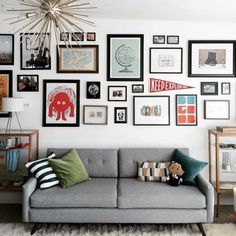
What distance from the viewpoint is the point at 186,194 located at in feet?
9.52

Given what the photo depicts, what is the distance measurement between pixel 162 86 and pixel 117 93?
0.64 m

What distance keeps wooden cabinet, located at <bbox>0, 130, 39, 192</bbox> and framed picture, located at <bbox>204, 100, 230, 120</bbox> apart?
94.0 inches

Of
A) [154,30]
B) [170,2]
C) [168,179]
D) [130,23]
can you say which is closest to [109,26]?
[130,23]

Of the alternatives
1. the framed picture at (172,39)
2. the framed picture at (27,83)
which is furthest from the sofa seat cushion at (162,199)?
the framed picture at (172,39)

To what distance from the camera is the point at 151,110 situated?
3.80m

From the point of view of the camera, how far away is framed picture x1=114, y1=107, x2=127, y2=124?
380cm

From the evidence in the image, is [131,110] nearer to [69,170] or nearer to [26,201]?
[69,170]

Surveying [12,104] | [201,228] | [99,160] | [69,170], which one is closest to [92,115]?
[99,160]

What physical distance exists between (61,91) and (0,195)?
1693 mm

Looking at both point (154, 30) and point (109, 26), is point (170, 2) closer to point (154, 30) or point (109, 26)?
point (154, 30)

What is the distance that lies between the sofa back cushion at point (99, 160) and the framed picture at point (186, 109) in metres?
1.04

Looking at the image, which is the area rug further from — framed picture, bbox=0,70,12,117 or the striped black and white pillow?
framed picture, bbox=0,70,12,117

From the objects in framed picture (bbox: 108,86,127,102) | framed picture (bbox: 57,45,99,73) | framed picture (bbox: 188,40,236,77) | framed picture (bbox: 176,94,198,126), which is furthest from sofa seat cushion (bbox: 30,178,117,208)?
framed picture (bbox: 188,40,236,77)

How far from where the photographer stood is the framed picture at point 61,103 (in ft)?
12.4
